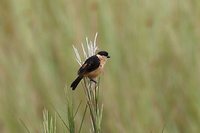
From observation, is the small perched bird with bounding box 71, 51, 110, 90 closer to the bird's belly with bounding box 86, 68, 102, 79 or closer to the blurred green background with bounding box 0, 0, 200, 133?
the bird's belly with bounding box 86, 68, 102, 79

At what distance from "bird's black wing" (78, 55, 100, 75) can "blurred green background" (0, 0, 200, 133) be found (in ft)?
2.52

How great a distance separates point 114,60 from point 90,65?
0.82m

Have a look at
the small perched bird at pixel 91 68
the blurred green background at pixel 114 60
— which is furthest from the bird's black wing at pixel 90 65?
the blurred green background at pixel 114 60

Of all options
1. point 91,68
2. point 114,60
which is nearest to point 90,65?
point 91,68

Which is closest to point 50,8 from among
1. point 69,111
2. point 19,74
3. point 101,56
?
point 19,74

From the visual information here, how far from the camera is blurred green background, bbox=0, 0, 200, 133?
159cm

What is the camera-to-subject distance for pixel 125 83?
1629mm

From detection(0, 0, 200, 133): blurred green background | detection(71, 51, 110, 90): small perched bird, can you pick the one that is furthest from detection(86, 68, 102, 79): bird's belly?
detection(0, 0, 200, 133): blurred green background

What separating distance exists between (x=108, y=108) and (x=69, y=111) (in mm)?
975

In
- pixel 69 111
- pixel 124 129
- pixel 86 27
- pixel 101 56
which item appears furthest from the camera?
pixel 86 27

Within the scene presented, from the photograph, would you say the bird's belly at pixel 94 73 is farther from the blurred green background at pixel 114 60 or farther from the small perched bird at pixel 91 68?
the blurred green background at pixel 114 60

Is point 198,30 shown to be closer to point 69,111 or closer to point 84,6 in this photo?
point 84,6

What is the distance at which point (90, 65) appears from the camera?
79 centimetres

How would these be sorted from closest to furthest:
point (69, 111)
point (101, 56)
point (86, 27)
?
1. point (69, 111)
2. point (101, 56)
3. point (86, 27)
